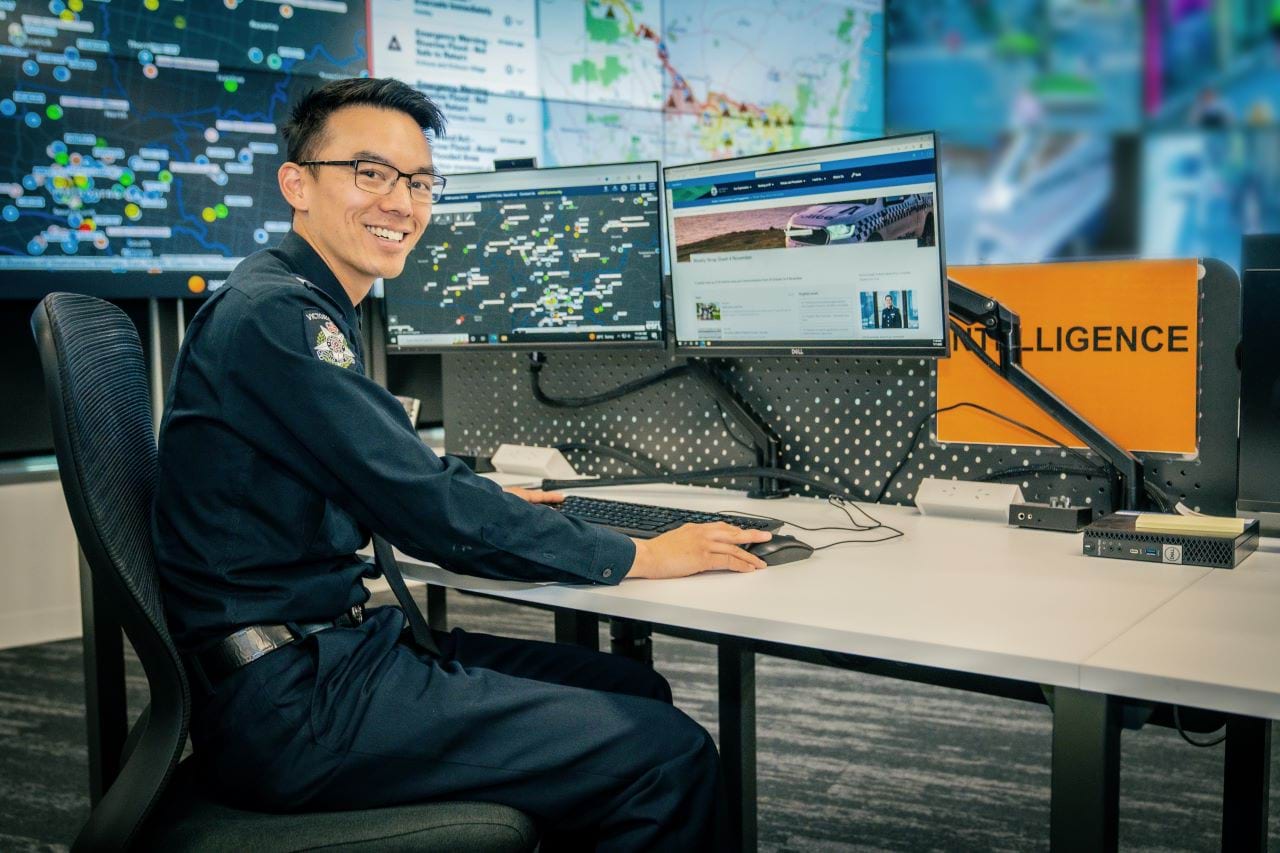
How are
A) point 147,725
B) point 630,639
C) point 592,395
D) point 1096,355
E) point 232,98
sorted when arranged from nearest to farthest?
1. point 147,725
2. point 1096,355
3. point 630,639
4. point 592,395
5. point 232,98

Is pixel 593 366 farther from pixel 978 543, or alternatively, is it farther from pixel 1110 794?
pixel 1110 794

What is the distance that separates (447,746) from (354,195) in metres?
0.68

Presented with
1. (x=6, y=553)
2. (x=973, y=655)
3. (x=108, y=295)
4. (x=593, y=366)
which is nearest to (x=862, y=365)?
(x=593, y=366)

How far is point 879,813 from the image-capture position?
7.56ft

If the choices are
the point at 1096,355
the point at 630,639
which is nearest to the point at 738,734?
the point at 630,639

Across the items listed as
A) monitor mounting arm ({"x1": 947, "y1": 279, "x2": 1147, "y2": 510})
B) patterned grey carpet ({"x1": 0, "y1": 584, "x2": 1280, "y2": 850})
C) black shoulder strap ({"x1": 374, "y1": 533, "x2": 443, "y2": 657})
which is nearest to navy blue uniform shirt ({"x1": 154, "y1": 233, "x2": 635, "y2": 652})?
black shoulder strap ({"x1": 374, "y1": 533, "x2": 443, "y2": 657})

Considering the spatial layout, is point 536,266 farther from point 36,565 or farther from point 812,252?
point 36,565

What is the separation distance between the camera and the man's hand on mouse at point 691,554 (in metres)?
1.45

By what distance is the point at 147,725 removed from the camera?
47.3 inches

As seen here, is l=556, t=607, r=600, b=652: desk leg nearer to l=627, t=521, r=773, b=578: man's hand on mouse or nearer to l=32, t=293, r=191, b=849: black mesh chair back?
l=627, t=521, r=773, b=578: man's hand on mouse

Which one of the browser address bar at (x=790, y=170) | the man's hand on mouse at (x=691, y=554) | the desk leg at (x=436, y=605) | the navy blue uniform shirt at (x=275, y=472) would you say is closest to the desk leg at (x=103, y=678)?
the desk leg at (x=436, y=605)

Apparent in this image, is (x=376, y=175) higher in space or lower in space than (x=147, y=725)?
higher

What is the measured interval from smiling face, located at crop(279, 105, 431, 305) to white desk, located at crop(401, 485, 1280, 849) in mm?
429

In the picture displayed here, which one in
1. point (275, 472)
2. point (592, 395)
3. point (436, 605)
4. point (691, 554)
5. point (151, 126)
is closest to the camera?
point (275, 472)
